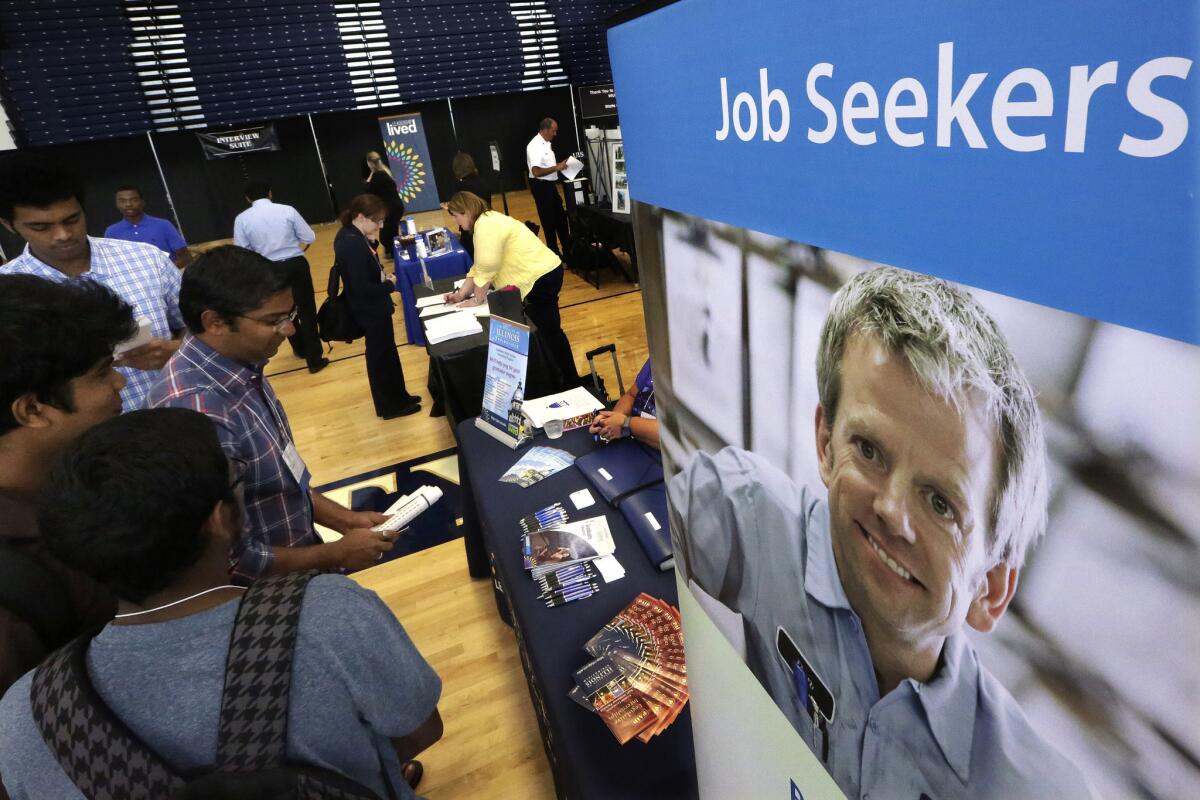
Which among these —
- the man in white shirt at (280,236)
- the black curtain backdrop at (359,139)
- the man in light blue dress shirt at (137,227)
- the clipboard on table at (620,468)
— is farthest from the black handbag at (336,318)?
the black curtain backdrop at (359,139)

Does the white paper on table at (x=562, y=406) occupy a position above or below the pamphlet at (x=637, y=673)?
above

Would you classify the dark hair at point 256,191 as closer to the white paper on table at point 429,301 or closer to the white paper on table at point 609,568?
the white paper on table at point 429,301

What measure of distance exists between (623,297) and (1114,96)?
21.3ft

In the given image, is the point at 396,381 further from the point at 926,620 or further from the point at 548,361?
the point at 926,620

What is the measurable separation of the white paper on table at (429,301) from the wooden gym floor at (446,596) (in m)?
0.77

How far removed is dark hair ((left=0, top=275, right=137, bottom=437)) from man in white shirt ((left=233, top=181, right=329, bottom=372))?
335 cm

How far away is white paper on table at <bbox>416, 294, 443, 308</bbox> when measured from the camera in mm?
4383

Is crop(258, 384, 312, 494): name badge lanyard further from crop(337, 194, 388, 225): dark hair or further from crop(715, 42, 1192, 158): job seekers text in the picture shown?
crop(337, 194, 388, 225): dark hair

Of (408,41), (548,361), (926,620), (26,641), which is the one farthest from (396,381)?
(408,41)

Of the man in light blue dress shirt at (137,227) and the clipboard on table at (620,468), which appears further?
the man in light blue dress shirt at (137,227)

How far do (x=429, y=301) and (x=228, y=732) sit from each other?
3719 millimetres

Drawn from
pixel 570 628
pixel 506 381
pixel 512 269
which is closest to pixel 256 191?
pixel 512 269

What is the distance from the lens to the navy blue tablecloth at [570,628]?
129 cm

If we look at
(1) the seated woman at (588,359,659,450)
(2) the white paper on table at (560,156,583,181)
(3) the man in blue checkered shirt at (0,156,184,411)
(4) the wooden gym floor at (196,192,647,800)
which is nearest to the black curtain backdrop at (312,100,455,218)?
(2) the white paper on table at (560,156,583,181)
